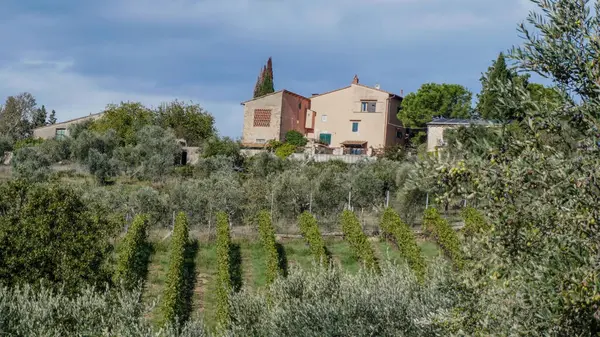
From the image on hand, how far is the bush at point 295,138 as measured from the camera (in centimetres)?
5934

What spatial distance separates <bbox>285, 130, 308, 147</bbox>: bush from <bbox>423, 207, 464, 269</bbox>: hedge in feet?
99.4

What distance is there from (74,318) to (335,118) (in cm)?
5136

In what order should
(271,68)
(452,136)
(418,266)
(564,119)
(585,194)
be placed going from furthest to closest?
(271,68)
(452,136)
(418,266)
(564,119)
(585,194)

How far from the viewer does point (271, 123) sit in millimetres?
61750

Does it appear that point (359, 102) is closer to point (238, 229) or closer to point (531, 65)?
point (238, 229)

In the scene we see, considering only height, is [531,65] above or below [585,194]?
above

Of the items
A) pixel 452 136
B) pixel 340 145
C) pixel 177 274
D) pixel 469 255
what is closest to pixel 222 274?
pixel 177 274

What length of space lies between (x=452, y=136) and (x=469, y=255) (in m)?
35.1

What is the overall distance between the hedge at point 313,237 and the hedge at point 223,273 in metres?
3.44

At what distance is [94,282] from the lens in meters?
19.2

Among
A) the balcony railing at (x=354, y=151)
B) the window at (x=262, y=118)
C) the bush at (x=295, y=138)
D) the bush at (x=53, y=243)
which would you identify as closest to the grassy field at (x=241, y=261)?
the bush at (x=53, y=243)

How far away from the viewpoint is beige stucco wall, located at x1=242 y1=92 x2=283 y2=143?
61375 mm

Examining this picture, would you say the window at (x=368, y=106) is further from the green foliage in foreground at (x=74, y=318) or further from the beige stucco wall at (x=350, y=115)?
the green foliage in foreground at (x=74, y=318)

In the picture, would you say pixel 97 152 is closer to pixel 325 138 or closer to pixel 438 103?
pixel 325 138
